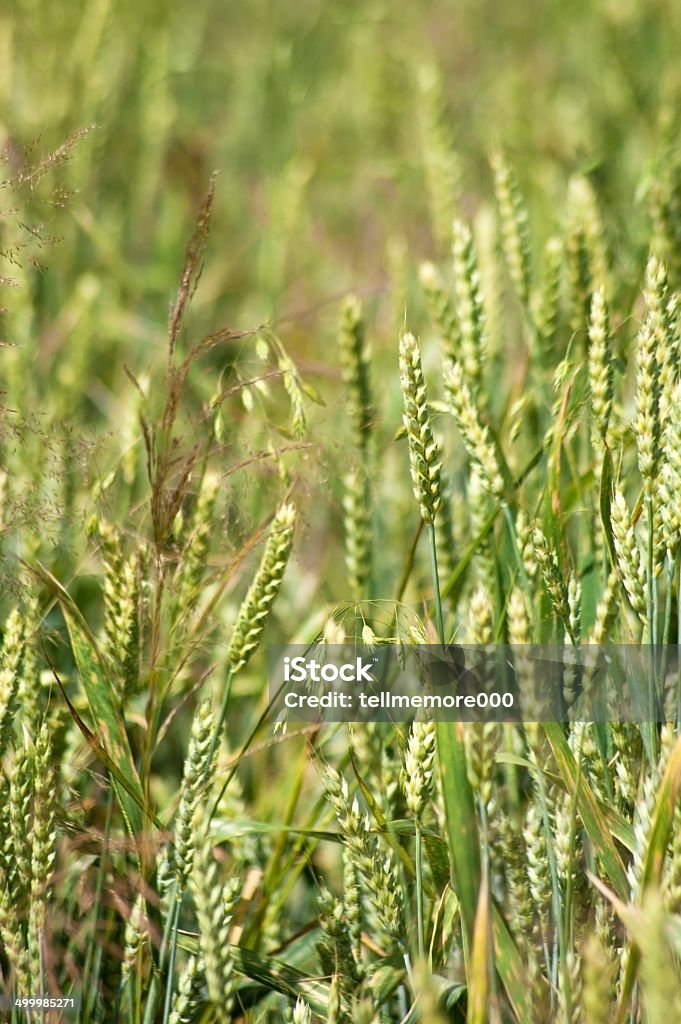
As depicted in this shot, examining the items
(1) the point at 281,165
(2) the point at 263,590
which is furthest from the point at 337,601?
(1) the point at 281,165

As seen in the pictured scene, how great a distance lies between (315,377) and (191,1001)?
1.08 meters

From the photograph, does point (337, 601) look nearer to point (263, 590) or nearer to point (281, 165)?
point (263, 590)

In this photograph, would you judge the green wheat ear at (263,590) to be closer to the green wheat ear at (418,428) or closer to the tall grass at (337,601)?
the tall grass at (337,601)

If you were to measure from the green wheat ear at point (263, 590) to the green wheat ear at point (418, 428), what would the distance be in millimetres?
106

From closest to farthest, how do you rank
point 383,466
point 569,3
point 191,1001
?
1. point 191,1001
2. point 383,466
3. point 569,3

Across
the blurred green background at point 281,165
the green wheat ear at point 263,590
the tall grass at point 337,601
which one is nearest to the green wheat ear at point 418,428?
the tall grass at point 337,601

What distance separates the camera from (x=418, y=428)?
0.66 m

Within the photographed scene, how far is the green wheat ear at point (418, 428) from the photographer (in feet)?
2.15

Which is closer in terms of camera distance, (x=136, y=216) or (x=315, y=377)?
(x=315, y=377)

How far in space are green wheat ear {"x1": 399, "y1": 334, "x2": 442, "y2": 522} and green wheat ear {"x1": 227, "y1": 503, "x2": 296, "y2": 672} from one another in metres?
0.11

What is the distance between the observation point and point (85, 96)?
1694 mm

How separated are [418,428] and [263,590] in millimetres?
167

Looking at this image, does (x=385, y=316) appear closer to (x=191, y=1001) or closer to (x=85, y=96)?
(x=85, y=96)

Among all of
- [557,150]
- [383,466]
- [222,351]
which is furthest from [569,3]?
[383,466]
